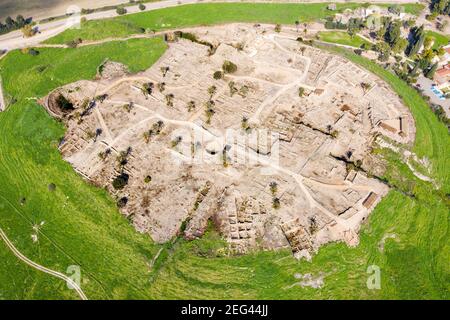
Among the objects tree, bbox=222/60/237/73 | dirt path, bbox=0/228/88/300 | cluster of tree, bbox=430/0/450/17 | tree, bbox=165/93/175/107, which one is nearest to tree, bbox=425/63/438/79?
cluster of tree, bbox=430/0/450/17

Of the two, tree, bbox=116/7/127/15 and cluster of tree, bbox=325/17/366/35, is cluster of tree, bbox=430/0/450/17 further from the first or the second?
tree, bbox=116/7/127/15

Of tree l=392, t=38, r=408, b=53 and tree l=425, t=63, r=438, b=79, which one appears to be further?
tree l=392, t=38, r=408, b=53

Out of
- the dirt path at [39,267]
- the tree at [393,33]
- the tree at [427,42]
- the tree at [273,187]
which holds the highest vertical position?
the tree at [393,33]

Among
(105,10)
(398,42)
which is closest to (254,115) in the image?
(398,42)

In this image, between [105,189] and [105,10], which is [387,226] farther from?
[105,10]

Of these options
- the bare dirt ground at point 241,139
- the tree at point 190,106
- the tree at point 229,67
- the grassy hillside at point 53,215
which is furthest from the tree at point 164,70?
the tree at point 229,67

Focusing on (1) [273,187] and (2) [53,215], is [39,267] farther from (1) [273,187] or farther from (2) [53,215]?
(1) [273,187]

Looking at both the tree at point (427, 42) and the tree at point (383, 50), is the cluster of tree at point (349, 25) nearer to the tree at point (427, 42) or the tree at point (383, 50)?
the tree at point (383, 50)
